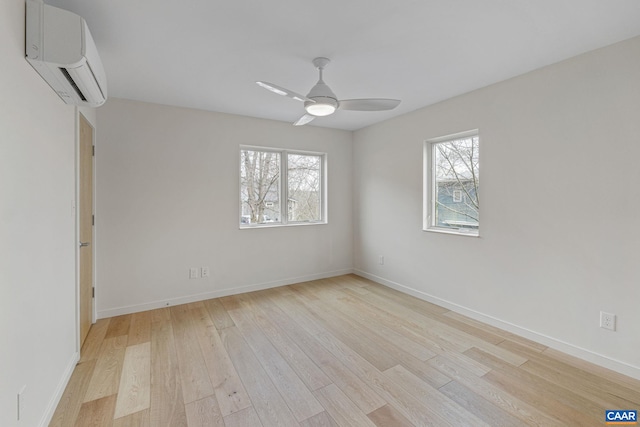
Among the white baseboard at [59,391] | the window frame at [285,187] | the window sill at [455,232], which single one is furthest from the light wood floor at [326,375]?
the window frame at [285,187]

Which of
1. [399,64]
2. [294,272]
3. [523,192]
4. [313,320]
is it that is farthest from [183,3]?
[294,272]

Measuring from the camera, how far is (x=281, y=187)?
4383 millimetres

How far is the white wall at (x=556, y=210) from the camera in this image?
2.15 meters

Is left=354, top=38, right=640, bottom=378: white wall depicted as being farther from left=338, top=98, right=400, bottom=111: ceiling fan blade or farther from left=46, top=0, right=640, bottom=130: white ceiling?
left=338, top=98, right=400, bottom=111: ceiling fan blade

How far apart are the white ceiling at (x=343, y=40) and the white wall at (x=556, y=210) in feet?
0.81

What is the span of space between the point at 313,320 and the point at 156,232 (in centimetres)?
212

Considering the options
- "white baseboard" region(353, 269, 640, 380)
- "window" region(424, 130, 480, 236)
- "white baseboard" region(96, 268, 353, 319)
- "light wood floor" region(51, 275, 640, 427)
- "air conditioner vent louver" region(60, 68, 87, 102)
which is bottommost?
"light wood floor" region(51, 275, 640, 427)

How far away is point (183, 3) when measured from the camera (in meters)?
1.72

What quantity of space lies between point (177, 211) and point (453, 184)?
3.38m

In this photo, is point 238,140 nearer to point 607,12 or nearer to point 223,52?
point 223,52

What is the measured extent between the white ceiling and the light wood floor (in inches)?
96.4

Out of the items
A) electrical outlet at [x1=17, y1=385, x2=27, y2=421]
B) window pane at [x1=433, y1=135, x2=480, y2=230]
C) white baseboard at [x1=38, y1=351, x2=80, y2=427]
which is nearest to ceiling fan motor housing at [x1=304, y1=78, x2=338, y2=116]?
window pane at [x1=433, y1=135, x2=480, y2=230]

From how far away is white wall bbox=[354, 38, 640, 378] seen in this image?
2150 mm

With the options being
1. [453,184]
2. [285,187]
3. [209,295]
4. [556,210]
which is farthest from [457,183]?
[209,295]
